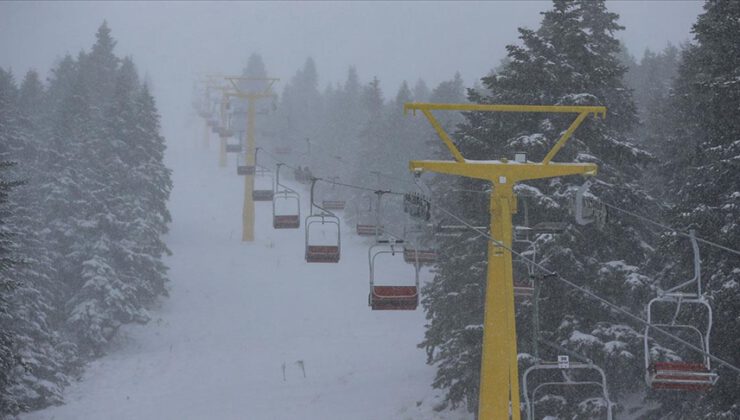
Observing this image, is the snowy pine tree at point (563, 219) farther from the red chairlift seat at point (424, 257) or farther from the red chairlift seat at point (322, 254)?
the red chairlift seat at point (322, 254)

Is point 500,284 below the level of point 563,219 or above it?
below

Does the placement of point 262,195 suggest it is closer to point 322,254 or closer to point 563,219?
point 322,254

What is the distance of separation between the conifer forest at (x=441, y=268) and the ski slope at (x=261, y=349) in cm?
13

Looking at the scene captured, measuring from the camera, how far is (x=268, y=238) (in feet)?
161

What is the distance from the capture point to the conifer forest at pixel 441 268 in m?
13.8

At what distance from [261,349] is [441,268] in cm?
1090

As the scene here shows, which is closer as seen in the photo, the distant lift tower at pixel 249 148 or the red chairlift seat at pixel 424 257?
the red chairlift seat at pixel 424 257

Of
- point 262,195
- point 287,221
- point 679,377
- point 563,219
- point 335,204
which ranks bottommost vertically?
point 679,377

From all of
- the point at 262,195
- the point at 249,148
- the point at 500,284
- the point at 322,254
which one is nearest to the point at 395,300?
the point at 500,284

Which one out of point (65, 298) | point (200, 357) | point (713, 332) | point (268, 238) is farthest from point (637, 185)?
point (268, 238)

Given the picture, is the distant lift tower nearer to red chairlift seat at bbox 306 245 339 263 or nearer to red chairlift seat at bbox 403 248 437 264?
red chairlift seat at bbox 403 248 437 264

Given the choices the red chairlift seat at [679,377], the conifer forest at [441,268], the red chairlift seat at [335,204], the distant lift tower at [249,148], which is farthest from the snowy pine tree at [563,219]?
the distant lift tower at [249,148]

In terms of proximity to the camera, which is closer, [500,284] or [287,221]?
[500,284]

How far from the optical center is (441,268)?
77.4 feet
